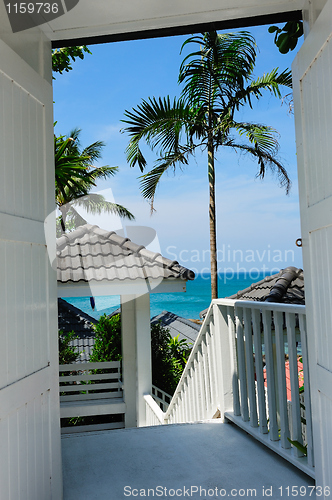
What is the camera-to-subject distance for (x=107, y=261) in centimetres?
561

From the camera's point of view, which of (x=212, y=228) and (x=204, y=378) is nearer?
(x=204, y=378)

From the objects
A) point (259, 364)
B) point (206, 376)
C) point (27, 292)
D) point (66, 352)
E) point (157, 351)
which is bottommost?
point (157, 351)

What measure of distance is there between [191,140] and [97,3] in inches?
339

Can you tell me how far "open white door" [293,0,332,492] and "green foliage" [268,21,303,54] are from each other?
50 cm

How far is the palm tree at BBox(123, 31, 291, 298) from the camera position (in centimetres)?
922

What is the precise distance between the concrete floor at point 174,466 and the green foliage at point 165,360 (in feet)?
15.4

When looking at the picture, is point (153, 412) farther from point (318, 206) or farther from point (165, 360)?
point (318, 206)

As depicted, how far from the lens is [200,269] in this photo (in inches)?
1743

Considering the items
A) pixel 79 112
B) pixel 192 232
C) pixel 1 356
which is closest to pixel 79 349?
pixel 1 356

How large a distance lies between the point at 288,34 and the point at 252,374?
6.77 ft

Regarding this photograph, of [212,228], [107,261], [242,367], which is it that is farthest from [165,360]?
[242,367]

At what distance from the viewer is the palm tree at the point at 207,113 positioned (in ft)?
30.2
